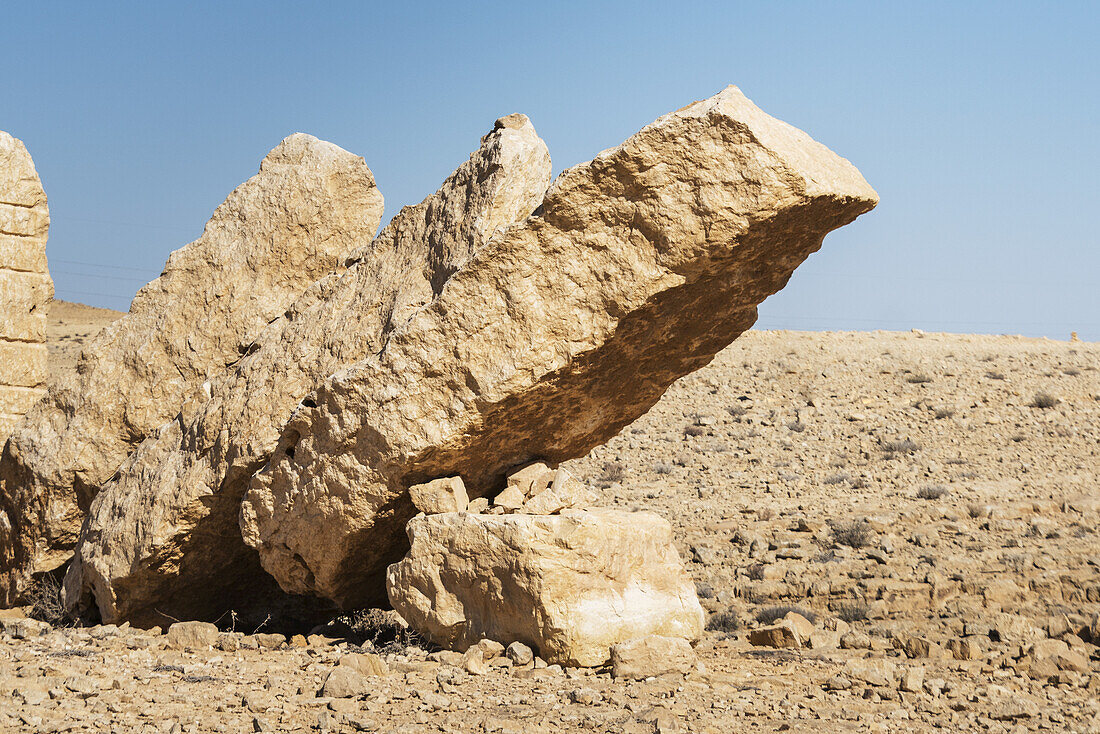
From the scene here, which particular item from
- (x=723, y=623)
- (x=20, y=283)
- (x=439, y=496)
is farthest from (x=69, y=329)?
(x=723, y=623)

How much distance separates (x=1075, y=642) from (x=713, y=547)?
372 cm

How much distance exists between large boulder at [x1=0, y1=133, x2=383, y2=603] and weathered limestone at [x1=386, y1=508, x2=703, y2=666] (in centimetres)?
266

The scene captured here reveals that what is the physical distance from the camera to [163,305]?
24.4 feet

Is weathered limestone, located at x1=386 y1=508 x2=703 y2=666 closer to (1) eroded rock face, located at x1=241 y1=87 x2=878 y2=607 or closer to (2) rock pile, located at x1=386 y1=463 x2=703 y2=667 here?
(2) rock pile, located at x1=386 y1=463 x2=703 y2=667

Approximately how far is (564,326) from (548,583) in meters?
1.41

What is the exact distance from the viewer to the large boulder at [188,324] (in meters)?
7.27

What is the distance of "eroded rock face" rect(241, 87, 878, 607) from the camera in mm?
4938

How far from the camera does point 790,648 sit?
18.7 feet

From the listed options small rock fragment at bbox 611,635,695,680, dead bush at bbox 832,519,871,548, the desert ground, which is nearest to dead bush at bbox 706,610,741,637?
the desert ground

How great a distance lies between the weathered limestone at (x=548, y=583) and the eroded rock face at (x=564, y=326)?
544 mm

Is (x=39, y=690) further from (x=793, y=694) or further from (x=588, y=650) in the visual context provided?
(x=793, y=694)

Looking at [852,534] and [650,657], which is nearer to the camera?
[650,657]

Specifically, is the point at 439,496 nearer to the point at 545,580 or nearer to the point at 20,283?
the point at 545,580

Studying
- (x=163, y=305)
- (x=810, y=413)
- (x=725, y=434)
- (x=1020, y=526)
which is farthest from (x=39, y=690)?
(x=810, y=413)
